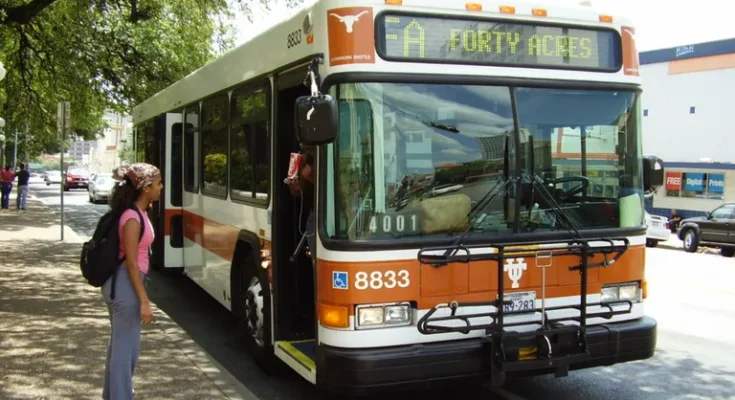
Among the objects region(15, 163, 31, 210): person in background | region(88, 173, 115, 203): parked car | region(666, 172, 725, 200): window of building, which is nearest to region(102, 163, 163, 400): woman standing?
region(15, 163, 31, 210): person in background

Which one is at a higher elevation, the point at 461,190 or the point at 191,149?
the point at 191,149

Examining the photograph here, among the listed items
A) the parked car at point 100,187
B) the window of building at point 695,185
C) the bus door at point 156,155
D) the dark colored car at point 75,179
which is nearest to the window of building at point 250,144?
the bus door at point 156,155

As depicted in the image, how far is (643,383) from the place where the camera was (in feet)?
20.3

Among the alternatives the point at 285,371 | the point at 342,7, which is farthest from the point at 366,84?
the point at 285,371

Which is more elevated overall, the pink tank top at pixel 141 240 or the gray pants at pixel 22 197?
the pink tank top at pixel 141 240

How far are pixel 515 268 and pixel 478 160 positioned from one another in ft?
2.45

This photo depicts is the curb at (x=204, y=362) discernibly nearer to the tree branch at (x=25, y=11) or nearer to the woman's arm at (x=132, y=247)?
the woman's arm at (x=132, y=247)

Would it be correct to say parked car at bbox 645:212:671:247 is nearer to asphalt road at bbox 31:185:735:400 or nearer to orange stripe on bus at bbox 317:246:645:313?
asphalt road at bbox 31:185:735:400

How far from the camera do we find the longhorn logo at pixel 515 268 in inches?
186

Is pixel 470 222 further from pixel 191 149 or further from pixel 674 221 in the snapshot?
pixel 674 221

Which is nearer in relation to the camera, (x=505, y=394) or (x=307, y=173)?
(x=307, y=173)

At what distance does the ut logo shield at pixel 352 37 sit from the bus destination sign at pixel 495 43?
76 mm

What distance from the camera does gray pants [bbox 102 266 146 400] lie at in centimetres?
443

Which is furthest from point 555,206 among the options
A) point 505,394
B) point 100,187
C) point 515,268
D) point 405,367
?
point 100,187
